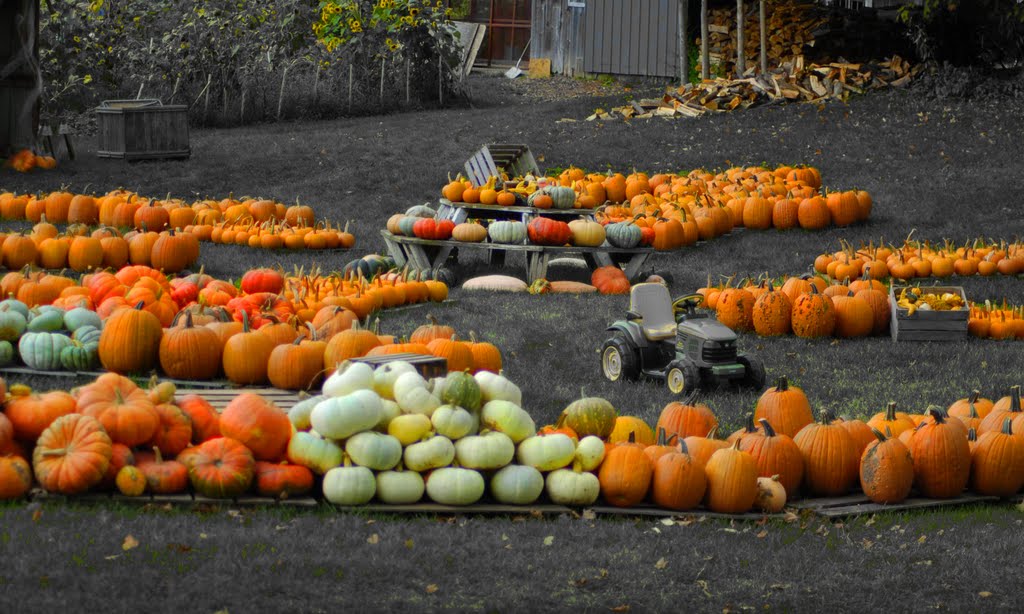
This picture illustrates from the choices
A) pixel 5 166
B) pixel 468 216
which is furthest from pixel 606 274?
pixel 5 166

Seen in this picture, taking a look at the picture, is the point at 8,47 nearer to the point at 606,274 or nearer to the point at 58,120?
the point at 58,120

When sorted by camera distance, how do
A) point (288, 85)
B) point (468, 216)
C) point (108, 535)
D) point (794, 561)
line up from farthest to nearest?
1. point (288, 85)
2. point (468, 216)
3. point (794, 561)
4. point (108, 535)

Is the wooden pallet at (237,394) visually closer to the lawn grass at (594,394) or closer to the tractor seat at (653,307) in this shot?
the lawn grass at (594,394)

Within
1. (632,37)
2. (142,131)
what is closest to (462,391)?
(142,131)

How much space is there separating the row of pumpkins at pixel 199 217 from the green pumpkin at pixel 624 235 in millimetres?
2903

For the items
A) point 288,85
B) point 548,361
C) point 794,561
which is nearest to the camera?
point 794,561

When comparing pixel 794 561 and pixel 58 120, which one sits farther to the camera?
pixel 58 120

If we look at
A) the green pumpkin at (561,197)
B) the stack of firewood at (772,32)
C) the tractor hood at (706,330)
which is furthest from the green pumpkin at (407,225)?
the stack of firewood at (772,32)

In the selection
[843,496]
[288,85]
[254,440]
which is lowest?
[843,496]

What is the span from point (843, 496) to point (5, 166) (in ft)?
45.9

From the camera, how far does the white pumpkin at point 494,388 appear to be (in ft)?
21.8

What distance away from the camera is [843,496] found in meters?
7.07

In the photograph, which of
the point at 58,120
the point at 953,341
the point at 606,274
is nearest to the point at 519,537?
the point at 953,341

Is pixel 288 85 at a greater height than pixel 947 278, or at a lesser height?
greater
